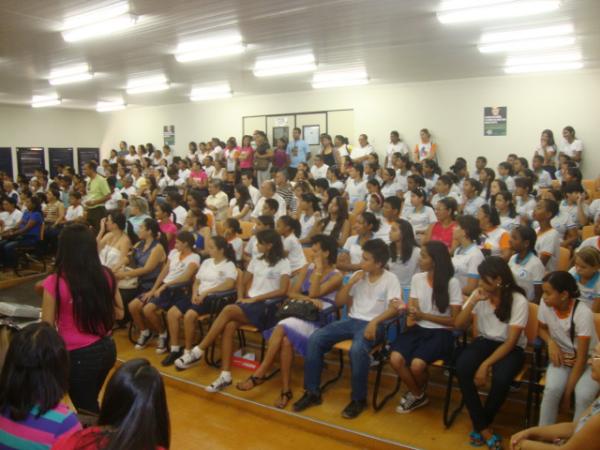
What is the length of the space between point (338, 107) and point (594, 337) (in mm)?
10028

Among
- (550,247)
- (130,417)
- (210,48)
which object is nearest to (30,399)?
(130,417)

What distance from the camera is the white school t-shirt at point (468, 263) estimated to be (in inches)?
167

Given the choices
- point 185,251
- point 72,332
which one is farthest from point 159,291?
point 72,332

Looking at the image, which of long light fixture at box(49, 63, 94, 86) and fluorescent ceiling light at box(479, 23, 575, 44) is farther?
long light fixture at box(49, 63, 94, 86)

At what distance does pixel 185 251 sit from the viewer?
16.6 feet

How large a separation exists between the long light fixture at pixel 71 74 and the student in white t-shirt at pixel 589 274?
826 cm

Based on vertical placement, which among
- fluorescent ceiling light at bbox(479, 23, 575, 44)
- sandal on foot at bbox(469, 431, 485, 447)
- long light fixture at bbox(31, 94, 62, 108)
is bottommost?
sandal on foot at bbox(469, 431, 485, 447)

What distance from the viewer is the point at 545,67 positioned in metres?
9.18

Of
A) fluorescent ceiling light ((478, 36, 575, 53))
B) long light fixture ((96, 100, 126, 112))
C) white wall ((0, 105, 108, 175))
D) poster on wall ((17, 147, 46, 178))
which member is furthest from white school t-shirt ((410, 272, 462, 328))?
white wall ((0, 105, 108, 175))

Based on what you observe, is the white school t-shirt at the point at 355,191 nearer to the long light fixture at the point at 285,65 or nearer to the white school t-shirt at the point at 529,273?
the long light fixture at the point at 285,65

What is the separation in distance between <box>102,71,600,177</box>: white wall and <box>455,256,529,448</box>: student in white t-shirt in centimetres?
767

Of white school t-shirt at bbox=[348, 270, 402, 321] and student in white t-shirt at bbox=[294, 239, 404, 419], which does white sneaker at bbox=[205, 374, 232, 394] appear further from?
white school t-shirt at bbox=[348, 270, 402, 321]

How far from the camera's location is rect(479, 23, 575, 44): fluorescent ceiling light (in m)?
6.41

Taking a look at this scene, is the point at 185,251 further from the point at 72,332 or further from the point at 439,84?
the point at 439,84
